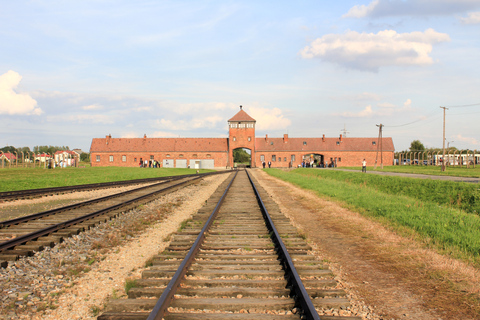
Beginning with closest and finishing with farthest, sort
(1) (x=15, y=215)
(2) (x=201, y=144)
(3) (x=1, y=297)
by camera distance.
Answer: (3) (x=1, y=297) < (1) (x=15, y=215) < (2) (x=201, y=144)

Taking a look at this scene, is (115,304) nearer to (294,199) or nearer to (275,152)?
(294,199)

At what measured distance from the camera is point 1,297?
4441 millimetres

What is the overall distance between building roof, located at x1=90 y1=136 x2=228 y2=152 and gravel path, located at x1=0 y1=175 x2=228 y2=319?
2596 inches

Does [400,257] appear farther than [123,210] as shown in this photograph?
No

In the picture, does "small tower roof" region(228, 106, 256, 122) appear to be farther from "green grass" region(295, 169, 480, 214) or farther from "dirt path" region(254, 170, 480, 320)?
"dirt path" region(254, 170, 480, 320)

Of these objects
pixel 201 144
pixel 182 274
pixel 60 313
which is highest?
pixel 201 144

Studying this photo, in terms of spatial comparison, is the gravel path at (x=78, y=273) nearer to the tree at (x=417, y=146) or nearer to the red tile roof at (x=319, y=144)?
the red tile roof at (x=319, y=144)

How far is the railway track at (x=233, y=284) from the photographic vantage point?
Result: 382 cm

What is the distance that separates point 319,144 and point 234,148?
62.0 feet

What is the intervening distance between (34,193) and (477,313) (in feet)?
56.8

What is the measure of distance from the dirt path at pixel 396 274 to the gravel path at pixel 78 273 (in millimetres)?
3347

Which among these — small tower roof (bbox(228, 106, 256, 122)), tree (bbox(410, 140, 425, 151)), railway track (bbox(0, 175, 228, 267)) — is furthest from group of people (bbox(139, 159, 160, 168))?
tree (bbox(410, 140, 425, 151))

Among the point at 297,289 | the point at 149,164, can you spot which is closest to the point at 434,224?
the point at 297,289

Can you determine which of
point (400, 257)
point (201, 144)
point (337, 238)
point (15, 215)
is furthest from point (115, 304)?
point (201, 144)
